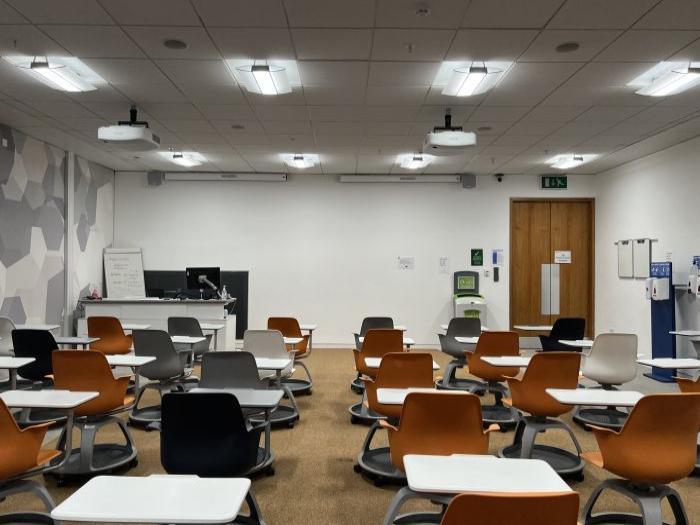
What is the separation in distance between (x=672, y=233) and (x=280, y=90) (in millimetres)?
6014

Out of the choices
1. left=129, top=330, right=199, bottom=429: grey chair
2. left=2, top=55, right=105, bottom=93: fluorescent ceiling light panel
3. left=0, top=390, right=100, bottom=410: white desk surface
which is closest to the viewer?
left=0, top=390, right=100, bottom=410: white desk surface

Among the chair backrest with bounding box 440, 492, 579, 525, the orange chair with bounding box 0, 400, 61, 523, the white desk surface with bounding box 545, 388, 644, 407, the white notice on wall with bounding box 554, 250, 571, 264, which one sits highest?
the white notice on wall with bounding box 554, 250, 571, 264

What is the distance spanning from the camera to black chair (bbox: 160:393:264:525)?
9.32 ft

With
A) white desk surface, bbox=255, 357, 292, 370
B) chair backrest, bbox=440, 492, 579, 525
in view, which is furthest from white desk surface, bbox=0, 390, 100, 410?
chair backrest, bbox=440, 492, 579, 525

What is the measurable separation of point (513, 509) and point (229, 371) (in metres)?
2.90

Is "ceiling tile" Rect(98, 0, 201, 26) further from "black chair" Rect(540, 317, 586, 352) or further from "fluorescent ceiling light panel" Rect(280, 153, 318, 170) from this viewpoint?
"black chair" Rect(540, 317, 586, 352)

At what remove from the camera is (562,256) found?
1066cm

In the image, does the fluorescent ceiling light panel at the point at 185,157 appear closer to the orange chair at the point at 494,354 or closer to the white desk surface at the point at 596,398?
the orange chair at the point at 494,354

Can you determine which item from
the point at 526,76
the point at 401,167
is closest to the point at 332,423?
the point at 526,76

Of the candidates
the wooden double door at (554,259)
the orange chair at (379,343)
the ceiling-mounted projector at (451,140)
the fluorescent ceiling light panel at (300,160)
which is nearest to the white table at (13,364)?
the orange chair at (379,343)

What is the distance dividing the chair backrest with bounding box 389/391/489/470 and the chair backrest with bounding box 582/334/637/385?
2.63 meters

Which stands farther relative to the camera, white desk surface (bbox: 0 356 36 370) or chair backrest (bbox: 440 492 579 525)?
white desk surface (bbox: 0 356 36 370)

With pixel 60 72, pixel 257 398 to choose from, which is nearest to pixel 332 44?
pixel 60 72

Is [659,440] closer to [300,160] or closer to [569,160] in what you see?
[569,160]
